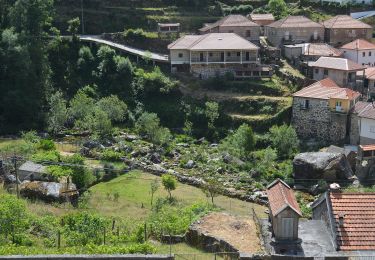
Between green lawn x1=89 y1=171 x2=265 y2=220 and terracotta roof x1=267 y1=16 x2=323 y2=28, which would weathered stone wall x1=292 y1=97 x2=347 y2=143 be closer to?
terracotta roof x1=267 y1=16 x2=323 y2=28

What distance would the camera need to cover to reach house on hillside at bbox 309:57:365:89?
48.0m

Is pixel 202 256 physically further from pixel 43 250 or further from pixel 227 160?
pixel 227 160

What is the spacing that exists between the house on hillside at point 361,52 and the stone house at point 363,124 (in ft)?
31.1

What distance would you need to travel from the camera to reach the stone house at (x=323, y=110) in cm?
4444

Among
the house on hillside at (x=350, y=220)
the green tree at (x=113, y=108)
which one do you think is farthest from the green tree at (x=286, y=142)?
the house on hillside at (x=350, y=220)

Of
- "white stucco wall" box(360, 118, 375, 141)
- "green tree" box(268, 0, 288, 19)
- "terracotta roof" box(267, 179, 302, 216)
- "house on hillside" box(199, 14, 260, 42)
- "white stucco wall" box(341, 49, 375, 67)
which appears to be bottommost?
"white stucco wall" box(360, 118, 375, 141)

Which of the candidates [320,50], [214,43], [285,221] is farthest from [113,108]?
[285,221]

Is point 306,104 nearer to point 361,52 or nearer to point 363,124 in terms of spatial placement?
point 363,124

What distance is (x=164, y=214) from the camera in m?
27.2

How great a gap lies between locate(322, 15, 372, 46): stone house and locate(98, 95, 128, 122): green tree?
22.2 meters

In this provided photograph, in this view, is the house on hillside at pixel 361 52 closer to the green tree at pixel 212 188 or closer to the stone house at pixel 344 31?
the stone house at pixel 344 31

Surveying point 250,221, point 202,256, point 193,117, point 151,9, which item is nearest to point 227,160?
point 193,117

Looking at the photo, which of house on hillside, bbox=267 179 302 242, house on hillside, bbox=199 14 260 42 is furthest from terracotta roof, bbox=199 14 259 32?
house on hillside, bbox=267 179 302 242

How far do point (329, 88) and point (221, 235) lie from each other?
85.4 feet
